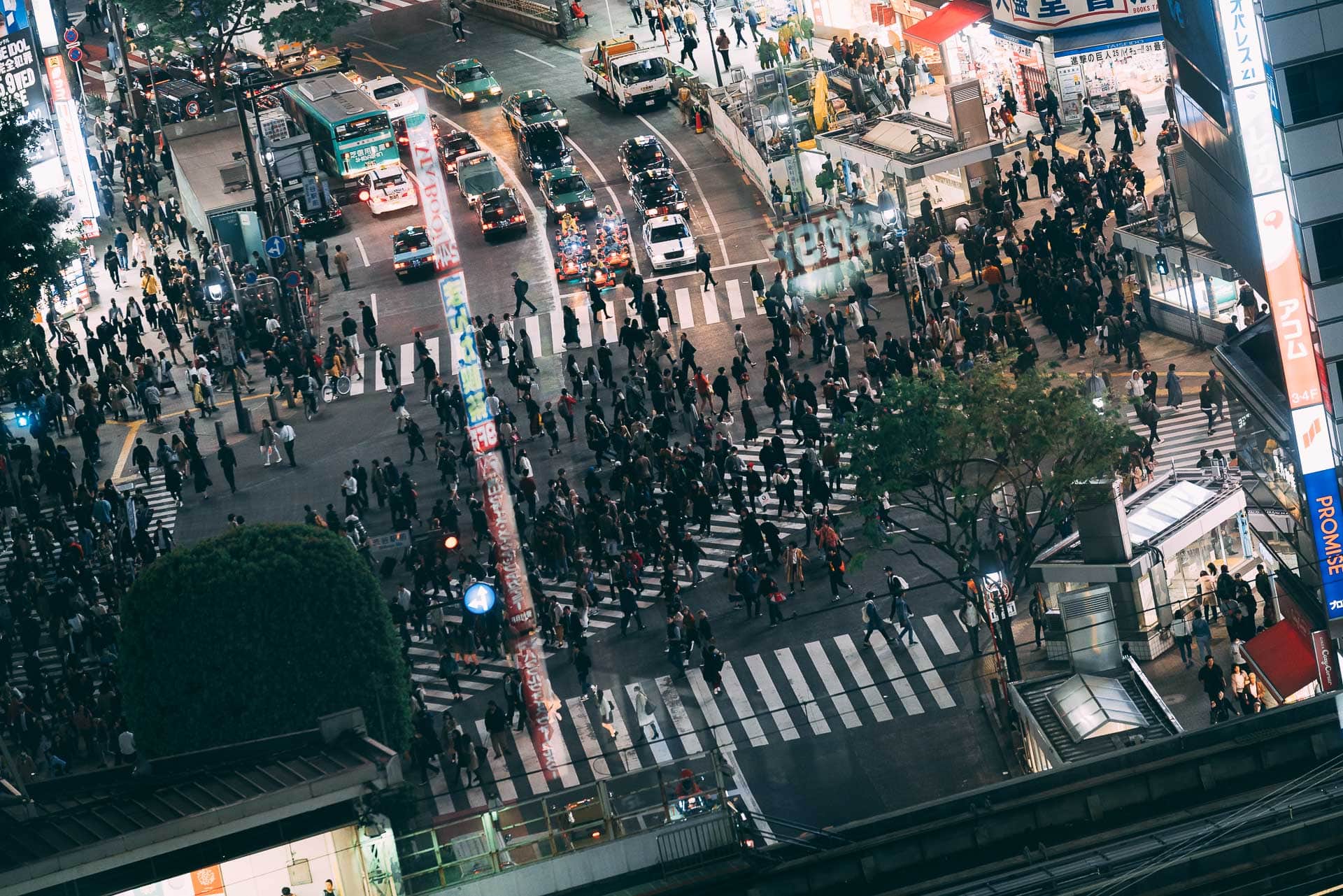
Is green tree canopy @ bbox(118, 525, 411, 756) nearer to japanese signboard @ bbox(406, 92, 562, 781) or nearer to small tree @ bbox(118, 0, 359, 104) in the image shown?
japanese signboard @ bbox(406, 92, 562, 781)

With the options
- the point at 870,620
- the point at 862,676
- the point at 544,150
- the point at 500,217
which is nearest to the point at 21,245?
the point at 500,217

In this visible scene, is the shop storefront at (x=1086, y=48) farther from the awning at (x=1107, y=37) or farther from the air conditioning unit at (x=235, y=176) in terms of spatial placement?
the air conditioning unit at (x=235, y=176)

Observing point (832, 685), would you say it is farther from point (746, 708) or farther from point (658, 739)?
point (658, 739)

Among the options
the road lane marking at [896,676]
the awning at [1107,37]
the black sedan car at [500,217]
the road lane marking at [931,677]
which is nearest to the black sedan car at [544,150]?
the black sedan car at [500,217]

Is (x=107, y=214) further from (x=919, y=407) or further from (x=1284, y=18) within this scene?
(x=1284, y=18)

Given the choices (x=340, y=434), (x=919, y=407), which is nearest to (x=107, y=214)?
(x=340, y=434)
